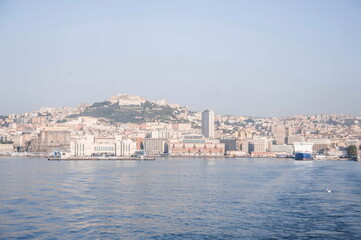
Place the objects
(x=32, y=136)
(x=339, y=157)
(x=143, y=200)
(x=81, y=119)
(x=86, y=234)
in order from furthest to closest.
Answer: (x=81, y=119), (x=32, y=136), (x=339, y=157), (x=143, y=200), (x=86, y=234)

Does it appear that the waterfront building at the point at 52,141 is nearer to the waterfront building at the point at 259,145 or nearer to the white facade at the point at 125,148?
the white facade at the point at 125,148

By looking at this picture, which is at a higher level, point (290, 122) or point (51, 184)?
point (290, 122)

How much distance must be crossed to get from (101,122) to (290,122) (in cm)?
4317

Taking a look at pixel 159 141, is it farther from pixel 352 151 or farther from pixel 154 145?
pixel 352 151

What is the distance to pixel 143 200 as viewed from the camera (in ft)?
55.6

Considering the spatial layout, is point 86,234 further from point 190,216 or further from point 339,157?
point 339,157

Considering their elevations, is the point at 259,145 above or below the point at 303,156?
above

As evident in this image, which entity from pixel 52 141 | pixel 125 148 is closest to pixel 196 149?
pixel 125 148

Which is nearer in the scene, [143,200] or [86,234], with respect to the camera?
[86,234]

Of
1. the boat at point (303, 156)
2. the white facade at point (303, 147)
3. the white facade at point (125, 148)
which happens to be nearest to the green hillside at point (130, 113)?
the white facade at point (125, 148)

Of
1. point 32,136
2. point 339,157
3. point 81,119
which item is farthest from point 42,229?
point 81,119

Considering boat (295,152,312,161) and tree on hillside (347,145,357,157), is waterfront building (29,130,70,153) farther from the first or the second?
tree on hillside (347,145,357,157)

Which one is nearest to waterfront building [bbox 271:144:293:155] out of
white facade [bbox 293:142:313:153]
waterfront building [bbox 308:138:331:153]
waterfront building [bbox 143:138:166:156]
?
waterfront building [bbox 308:138:331:153]

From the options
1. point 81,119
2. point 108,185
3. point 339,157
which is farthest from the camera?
point 81,119
